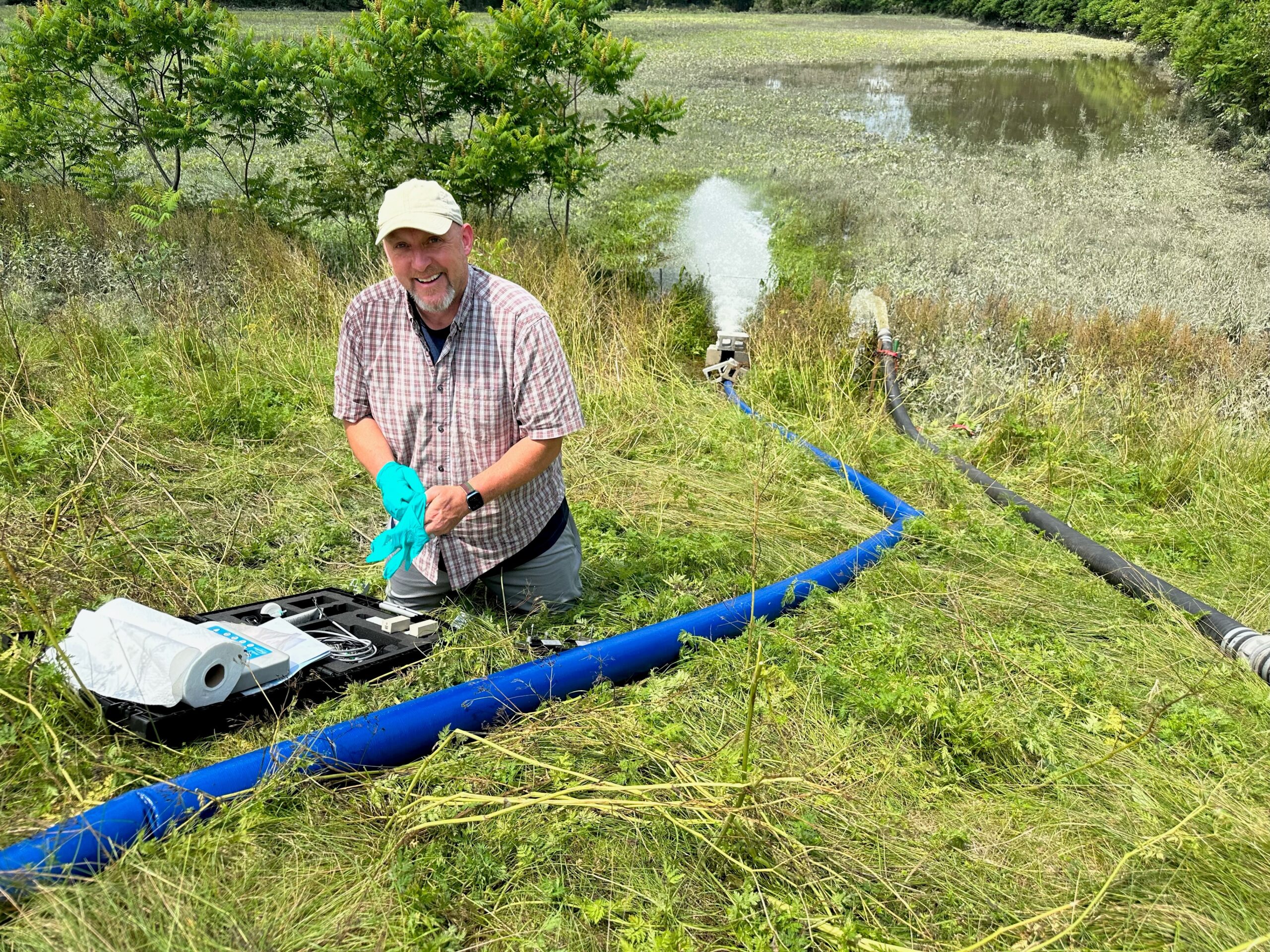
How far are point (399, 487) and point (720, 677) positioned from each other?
3.75ft

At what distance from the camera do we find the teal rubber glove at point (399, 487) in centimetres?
274

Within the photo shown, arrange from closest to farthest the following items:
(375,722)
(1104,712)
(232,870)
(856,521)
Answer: (232,870) → (375,722) → (1104,712) → (856,521)

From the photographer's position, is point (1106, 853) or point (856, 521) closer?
point (1106, 853)

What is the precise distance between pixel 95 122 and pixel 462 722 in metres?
7.69

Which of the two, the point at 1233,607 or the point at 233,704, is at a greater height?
the point at 233,704

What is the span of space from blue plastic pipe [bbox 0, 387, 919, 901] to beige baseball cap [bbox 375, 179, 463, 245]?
132 cm

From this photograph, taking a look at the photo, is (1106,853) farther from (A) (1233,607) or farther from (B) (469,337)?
(B) (469,337)

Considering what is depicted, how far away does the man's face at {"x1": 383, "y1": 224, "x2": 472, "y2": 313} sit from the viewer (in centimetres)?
279

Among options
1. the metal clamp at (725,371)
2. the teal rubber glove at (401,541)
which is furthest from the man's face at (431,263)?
the metal clamp at (725,371)

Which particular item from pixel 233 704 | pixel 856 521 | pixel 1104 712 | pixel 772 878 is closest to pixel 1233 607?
pixel 1104 712

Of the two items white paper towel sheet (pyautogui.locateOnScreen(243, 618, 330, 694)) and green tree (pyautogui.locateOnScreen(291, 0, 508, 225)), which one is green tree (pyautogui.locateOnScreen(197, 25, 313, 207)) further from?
white paper towel sheet (pyautogui.locateOnScreen(243, 618, 330, 694))

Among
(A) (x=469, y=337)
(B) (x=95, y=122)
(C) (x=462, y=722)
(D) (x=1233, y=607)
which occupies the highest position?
(B) (x=95, y=122)

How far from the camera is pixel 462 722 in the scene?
8.26ft

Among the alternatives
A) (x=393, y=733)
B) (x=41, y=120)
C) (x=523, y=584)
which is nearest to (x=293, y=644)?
(x=393, y=733)
